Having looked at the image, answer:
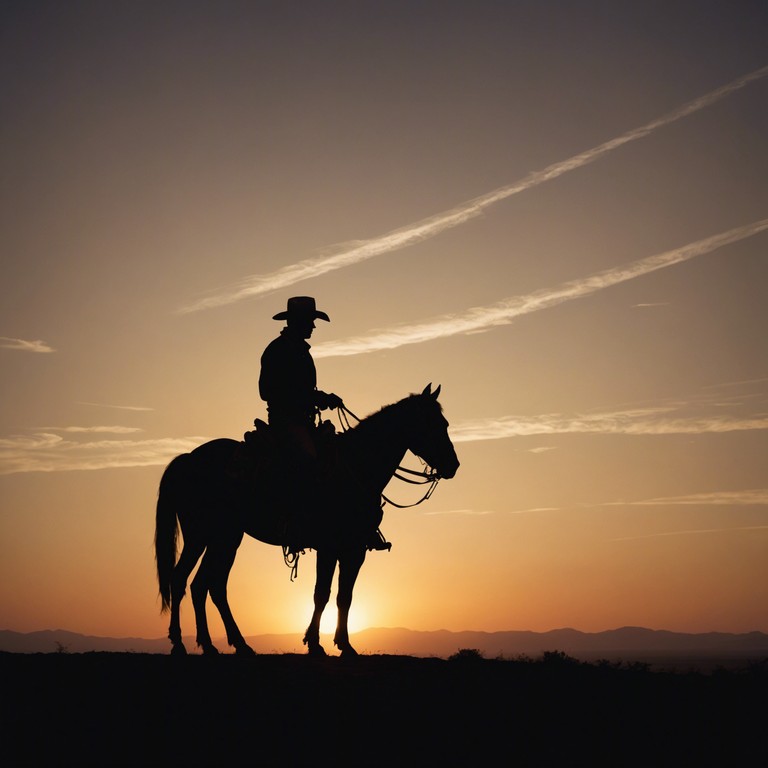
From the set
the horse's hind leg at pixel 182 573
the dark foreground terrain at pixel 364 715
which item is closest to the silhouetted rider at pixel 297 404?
the horse's hind leg at pixel 182 573

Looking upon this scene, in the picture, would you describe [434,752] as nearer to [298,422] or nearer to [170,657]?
[170,657]

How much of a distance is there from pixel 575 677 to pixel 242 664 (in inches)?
168

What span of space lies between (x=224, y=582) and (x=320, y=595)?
157 centimetres

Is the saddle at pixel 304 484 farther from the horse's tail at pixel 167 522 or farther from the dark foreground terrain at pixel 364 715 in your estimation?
the dark foreground terrain at pixel 364 715

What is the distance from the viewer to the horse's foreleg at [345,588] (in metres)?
14.0

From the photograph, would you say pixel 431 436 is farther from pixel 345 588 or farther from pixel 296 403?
pixel 345 588

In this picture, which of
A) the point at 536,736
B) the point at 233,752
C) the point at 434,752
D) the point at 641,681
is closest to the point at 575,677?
the point at 641,681

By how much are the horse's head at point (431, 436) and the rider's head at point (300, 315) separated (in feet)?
6.61

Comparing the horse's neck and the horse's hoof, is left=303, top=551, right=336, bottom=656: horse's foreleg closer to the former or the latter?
the horse's hoof

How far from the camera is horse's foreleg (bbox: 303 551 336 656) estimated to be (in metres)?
14.0

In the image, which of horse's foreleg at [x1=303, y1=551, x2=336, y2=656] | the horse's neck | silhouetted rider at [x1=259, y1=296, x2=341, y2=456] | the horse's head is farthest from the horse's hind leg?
the horse's head

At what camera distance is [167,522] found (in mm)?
14930

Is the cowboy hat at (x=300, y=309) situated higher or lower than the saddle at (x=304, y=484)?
higher

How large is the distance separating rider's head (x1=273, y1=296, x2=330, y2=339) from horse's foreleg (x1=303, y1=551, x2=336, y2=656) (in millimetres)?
3464
